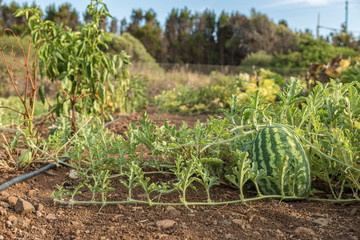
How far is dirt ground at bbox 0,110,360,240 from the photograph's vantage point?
5.20 feet

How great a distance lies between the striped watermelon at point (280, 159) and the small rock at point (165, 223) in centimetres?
59

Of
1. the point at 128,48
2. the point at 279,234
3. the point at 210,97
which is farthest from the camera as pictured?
the point at 128,48

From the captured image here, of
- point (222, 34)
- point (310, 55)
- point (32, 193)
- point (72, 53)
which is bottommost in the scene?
point (32, 193)

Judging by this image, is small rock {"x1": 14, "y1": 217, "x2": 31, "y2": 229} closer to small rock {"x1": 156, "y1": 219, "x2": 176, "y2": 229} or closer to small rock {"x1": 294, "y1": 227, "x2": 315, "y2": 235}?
small rock {"x1": 156, "y1": 219, "x2": 176, "y2": 229}

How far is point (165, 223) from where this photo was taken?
65.3 inches

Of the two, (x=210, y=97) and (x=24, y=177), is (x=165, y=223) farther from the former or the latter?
(x=210, y=97)

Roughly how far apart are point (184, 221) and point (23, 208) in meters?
0.88

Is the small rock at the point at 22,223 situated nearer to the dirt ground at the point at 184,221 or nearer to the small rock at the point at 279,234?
the dirt ground at the point at 184,221

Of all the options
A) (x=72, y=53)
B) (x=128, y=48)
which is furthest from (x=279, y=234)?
(x=128, y=48)

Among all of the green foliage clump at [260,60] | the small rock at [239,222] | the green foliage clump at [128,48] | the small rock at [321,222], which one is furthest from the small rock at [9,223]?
the green foliage clump at [260,60]

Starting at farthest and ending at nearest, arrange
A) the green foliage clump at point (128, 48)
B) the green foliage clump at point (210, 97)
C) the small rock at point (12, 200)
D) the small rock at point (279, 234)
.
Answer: the green foliage clump at point (128, 48), the green foliage clump at point (210, 97), the small rock at point (12, 200), the small rock at point (279, 234)

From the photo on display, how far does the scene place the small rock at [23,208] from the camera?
1.77m

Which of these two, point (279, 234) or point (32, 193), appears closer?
point (279, 234)

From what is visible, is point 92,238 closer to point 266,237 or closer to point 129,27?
point 266,237
